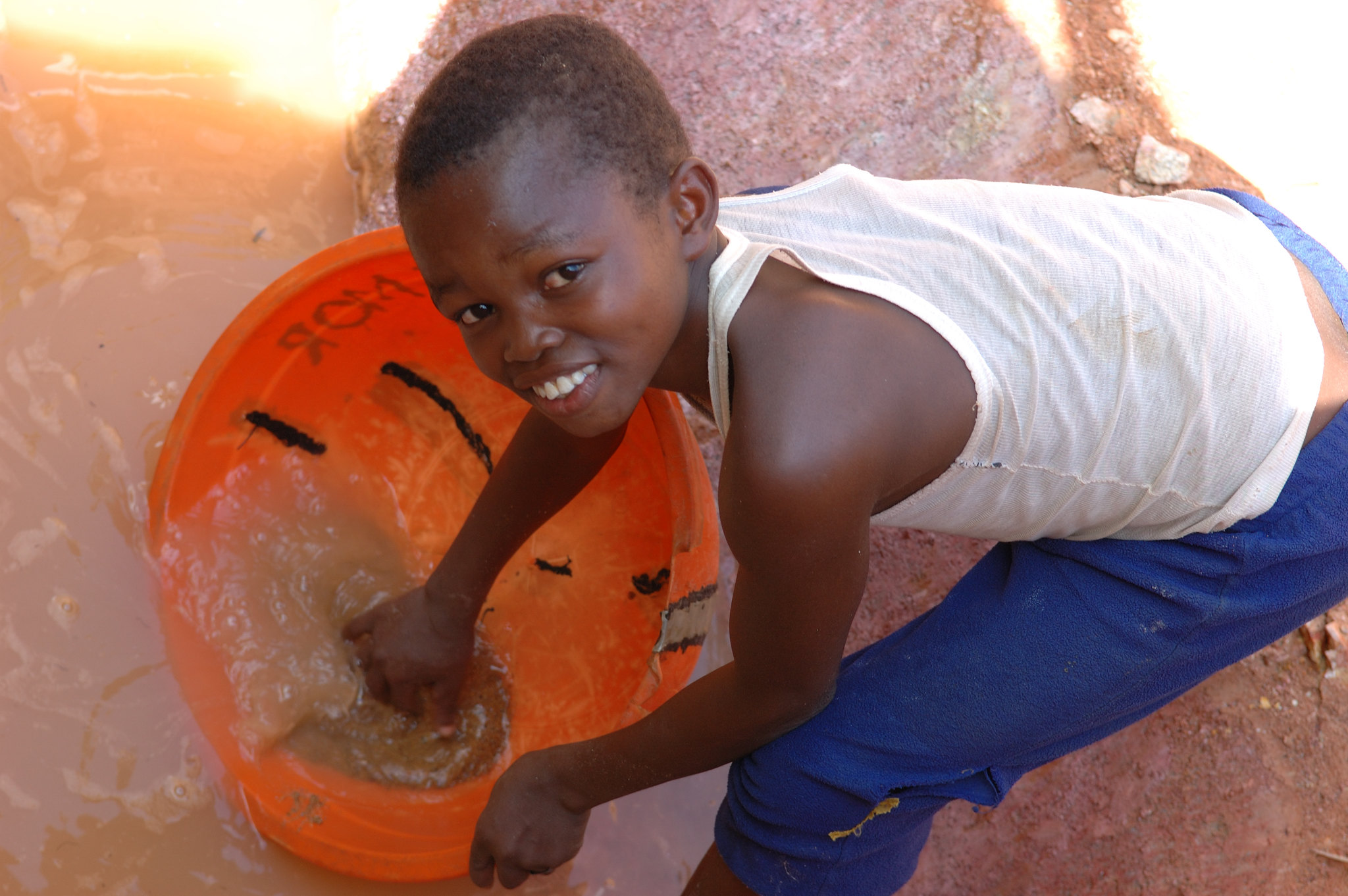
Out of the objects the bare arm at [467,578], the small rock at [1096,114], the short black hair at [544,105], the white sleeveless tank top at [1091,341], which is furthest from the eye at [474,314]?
the small rock at [1096,114]

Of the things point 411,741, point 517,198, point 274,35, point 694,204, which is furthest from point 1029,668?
point 274,35

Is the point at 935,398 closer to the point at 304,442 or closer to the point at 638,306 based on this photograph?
the point at 638,306

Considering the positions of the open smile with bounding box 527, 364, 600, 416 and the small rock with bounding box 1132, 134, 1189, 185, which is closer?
the open smile with bounding box 527, 364, 600, 416

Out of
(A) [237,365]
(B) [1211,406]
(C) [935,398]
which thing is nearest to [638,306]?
(C) [935,398]

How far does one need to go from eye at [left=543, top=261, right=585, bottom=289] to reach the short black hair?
9 cm

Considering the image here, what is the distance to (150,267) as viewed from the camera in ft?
5.51

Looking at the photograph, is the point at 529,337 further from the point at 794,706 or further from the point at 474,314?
the point at 794,706

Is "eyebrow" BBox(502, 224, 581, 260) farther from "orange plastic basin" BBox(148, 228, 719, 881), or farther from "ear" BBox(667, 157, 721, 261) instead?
"orange plastic basin" BBox(148, 228, 719, 881)

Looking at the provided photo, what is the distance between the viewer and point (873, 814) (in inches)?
48.1

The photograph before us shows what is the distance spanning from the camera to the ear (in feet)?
3.39

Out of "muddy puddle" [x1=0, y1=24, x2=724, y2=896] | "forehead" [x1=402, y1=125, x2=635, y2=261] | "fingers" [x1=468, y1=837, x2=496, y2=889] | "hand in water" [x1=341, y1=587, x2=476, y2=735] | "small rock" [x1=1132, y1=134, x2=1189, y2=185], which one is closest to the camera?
"forehead" [x1=402, y1=125, x2=635, y2=261]

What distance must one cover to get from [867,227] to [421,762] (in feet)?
3.66

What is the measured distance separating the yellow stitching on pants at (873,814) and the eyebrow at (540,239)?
77 centimetres

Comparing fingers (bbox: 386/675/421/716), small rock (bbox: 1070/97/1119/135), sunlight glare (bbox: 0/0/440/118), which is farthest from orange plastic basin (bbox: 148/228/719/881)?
small rock (bbox: 1070/97/1119/135)
